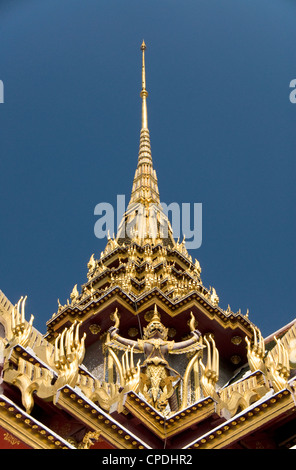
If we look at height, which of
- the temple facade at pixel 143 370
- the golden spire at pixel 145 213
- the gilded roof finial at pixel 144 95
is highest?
the gilded roof finial at pixel 144 95

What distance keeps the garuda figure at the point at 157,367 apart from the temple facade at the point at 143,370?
0.10 feet

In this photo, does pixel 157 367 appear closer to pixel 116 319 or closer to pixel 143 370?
pixel 143 370

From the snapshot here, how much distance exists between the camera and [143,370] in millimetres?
20828

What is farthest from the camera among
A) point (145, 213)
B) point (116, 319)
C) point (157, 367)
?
point (145, 213)

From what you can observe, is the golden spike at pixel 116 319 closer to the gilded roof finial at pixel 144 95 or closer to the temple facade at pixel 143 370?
the temple facade at pixel 143 370

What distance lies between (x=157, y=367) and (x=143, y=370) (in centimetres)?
38

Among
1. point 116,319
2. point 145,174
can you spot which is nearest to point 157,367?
point 116,319

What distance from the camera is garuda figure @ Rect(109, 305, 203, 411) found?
20125 millimetres

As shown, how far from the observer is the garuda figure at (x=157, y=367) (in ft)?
66.0

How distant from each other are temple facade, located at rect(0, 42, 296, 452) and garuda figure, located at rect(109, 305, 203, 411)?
30 mm

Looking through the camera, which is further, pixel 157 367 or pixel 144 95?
pixel 144 95

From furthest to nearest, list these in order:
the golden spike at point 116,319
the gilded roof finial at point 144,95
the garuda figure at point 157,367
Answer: the gilded roof finial at point 144,95 < the golden spike at point 116,319 < the garuda figure at point 157,367

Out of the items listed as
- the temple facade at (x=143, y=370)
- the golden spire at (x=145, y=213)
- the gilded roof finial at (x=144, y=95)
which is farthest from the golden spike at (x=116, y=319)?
the gilded roof finial at (x=144, y=95)

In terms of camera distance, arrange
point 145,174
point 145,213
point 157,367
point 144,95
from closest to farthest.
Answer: point 157,367 < point 145,213 < point 145,174 < point 144,95
